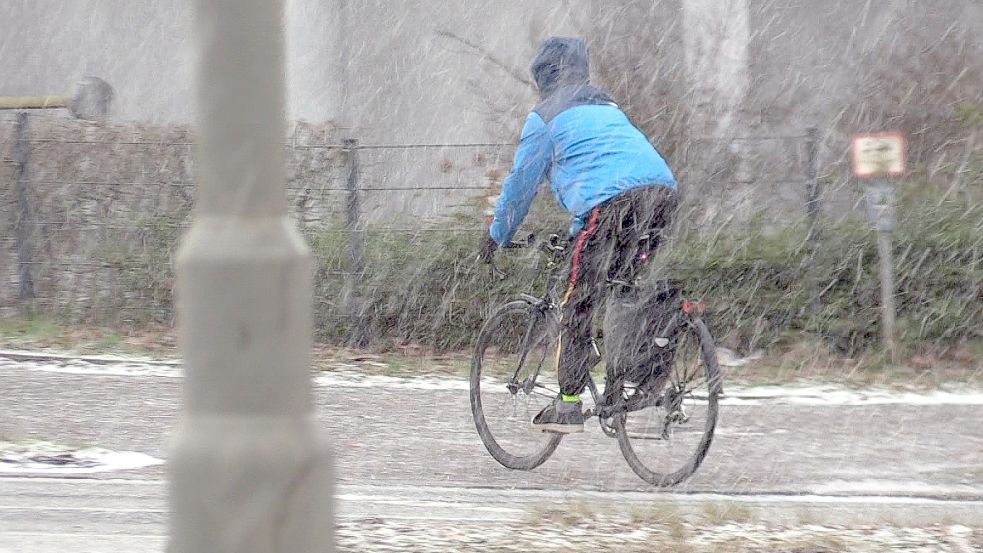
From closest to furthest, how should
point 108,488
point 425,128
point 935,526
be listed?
point 935,526
point 108,488
point 425,128

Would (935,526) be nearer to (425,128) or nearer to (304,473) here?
(304,473)

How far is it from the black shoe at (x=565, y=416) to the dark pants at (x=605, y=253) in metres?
0.10

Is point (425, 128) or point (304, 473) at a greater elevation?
point (425, 128)

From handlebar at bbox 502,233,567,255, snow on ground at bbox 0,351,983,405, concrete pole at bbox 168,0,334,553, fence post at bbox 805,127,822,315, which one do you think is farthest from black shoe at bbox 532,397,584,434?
fence post at bbox 805,127,822,315

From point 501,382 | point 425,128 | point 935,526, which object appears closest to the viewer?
point 935,526

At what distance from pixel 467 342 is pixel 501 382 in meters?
4.10

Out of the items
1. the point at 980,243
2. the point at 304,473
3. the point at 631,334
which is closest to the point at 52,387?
the point at 631,334

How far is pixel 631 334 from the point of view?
6.63 metres

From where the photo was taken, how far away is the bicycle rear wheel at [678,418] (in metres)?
6.68

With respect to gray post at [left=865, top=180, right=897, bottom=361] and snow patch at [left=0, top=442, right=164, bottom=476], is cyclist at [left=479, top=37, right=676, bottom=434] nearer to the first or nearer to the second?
snow patch at [left=0, top=442, right=164, bottom=476]

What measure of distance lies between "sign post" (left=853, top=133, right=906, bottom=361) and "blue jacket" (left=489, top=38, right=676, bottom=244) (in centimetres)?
446

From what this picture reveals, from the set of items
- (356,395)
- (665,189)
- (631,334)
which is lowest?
(356,395)

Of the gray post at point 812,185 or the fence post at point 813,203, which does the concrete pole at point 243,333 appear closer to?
the fence post at point 813,203

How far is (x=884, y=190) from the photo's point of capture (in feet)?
35.6
